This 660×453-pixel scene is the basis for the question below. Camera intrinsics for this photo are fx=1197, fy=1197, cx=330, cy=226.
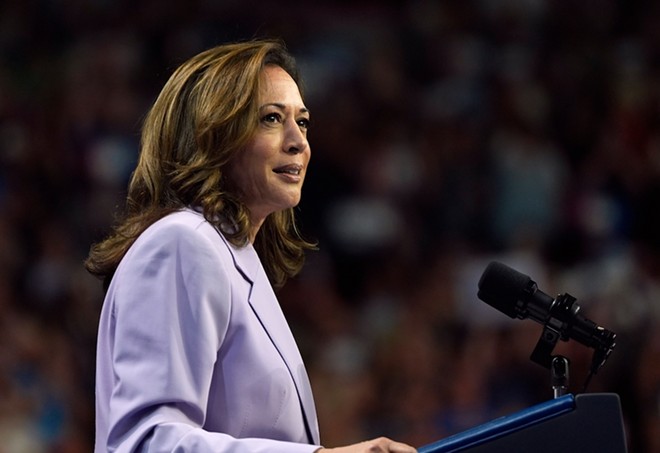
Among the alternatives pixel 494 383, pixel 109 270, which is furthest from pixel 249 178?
pixel 494 383

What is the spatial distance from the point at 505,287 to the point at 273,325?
0.38 m

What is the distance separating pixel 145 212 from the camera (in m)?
1.91

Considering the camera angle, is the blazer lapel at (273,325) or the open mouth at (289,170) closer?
the blazer lapel at (273,325)

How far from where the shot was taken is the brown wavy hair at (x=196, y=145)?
1.92 m

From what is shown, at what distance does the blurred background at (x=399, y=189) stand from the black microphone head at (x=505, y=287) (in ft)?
6.31

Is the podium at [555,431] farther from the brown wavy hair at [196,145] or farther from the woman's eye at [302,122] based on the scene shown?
the woman's eye at [302,122]

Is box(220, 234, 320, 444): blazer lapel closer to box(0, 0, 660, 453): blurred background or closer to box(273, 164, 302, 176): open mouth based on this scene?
box(273, 164, 302, 176): open mouth

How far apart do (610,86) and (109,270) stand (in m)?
4.08

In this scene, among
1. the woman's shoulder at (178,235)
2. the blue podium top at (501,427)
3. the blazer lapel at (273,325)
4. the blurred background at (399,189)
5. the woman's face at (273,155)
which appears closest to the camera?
the blue podium top at (501,427)

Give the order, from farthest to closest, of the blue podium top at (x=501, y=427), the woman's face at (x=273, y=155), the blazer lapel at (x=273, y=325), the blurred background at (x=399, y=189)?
the blurred background at (x=399, y=189), the woman's face at (x=273, y=155), the blazer lapel at (x=273, y=325), the blue podium top at (x=501, y=427)

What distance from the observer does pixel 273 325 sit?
1.91 metres

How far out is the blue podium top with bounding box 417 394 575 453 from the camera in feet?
5.37

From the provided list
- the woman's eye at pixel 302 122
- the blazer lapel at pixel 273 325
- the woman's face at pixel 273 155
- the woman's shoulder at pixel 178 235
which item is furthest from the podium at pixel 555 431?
the woman's eye at pixel 302 122

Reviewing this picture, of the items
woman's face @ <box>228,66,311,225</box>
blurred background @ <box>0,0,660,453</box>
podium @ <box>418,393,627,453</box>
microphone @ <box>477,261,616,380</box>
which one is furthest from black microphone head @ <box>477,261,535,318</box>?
blurred background @ <box>0,0,660,453</box>
